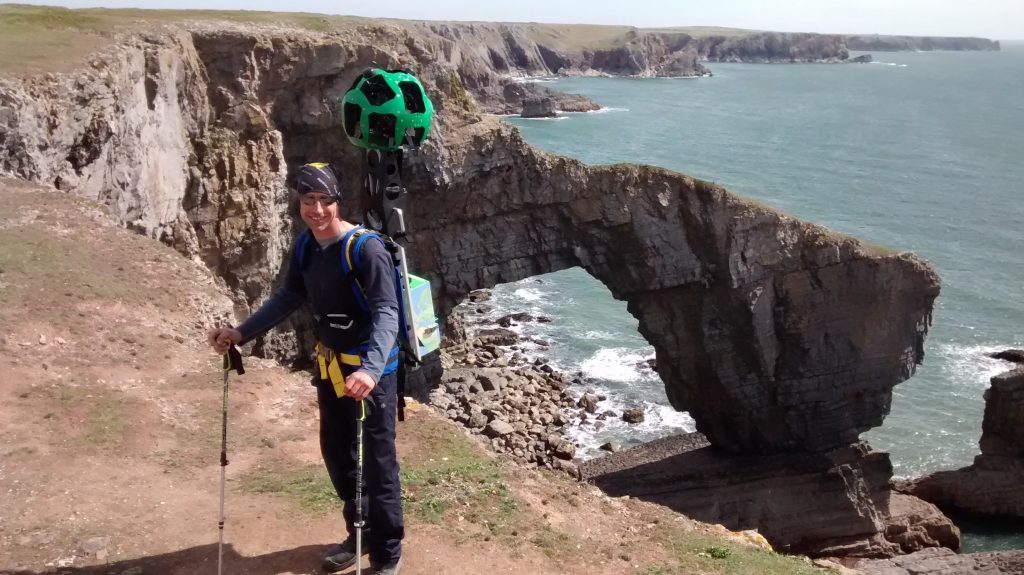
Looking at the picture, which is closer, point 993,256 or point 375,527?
point 375,527

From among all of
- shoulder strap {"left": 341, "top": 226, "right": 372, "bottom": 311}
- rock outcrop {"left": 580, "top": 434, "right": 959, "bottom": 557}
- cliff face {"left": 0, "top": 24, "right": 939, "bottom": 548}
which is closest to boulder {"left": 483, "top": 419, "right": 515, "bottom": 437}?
rock outcrop {"left": 580, "top": 434, "right": 959, "bottom": 557}

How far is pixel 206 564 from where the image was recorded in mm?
6664

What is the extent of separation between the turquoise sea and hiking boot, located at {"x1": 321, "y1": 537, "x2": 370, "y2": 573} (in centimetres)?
2576

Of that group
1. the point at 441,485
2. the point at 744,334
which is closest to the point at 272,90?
the point at 744,334

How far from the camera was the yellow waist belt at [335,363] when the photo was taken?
5902 millimetres

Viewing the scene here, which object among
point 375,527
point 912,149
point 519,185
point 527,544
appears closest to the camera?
point 375,527

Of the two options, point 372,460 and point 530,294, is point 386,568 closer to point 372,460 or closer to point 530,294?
point 372,460

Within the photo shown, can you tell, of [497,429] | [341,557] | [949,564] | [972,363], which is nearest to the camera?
[341,557]

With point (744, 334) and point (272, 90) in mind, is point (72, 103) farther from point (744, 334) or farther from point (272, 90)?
point (744, 334)

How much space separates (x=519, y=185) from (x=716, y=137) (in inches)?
2111

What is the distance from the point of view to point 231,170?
2567cm

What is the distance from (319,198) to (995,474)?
98.1 feet

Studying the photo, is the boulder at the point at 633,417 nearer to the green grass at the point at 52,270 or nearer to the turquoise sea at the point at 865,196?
the turquoise sea at the point at 865,196

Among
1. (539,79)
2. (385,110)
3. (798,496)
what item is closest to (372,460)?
(385,110)
